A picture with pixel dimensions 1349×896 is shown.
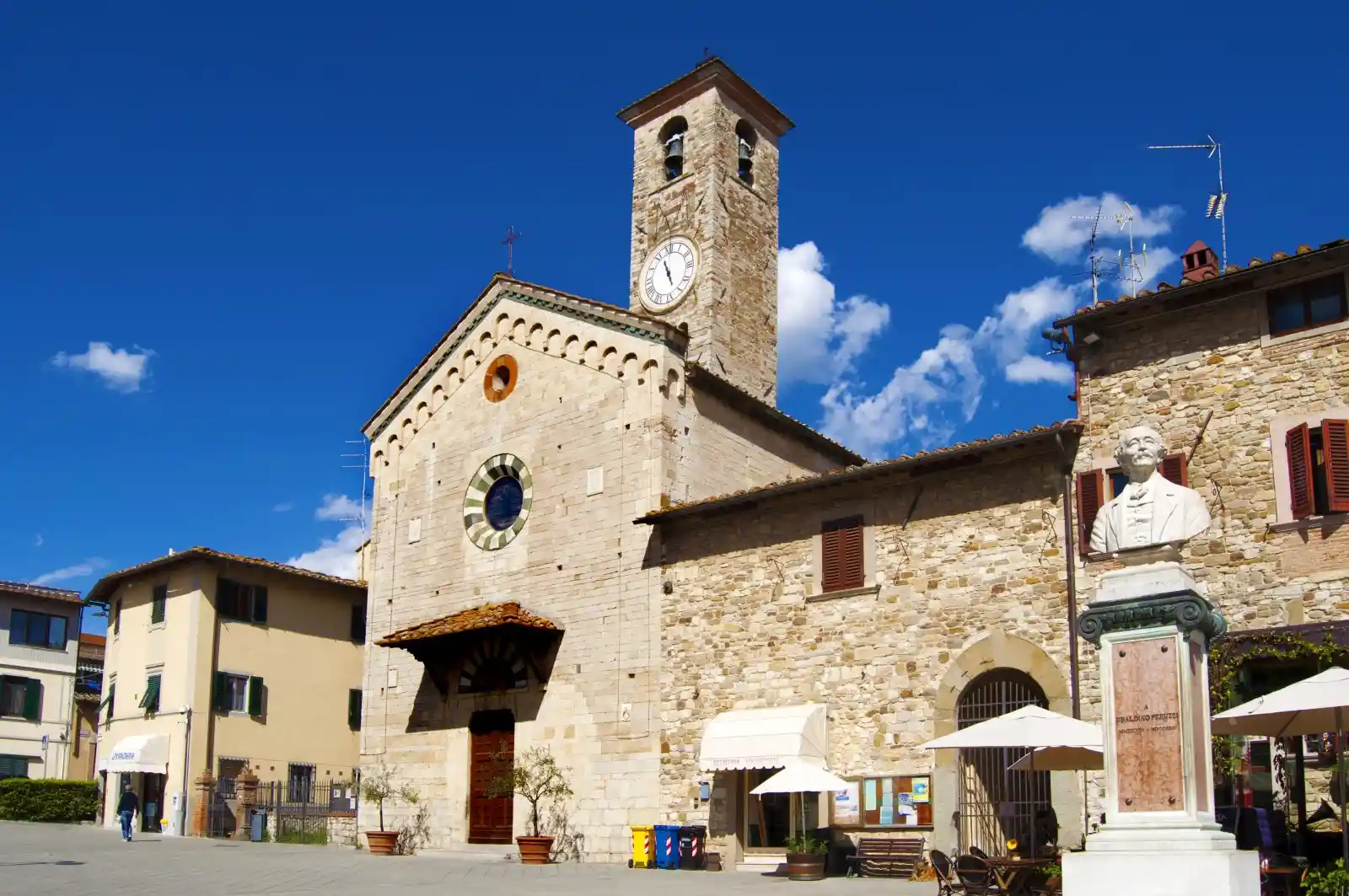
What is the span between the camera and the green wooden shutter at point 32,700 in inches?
1646

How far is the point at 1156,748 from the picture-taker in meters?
11.3

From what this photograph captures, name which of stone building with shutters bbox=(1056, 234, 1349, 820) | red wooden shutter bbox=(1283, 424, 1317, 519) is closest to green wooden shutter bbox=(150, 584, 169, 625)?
stone building with shutters bbox=(1056, 234, 1349, 820)

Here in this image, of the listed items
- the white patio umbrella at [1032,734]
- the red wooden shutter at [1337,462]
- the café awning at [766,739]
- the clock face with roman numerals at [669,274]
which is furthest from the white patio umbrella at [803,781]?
the clock face with roman numerals at [669,274]

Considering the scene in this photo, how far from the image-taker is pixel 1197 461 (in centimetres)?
1825

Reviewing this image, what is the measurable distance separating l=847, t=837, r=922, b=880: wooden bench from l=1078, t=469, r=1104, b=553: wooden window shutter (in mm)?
5028

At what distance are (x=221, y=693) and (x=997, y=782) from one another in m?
21.0

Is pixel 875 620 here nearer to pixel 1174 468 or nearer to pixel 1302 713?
pixel 1174 468

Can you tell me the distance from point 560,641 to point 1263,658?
13.1 meters

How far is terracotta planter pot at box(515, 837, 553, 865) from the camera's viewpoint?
24.1 meters

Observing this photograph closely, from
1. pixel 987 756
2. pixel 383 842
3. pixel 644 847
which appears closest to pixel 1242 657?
pixel 987 756

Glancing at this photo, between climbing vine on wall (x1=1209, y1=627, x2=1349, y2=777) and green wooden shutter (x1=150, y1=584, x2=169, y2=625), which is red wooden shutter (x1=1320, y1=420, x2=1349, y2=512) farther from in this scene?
green wooden shutter (x1=150, y1=584, x2=169, y2=625)

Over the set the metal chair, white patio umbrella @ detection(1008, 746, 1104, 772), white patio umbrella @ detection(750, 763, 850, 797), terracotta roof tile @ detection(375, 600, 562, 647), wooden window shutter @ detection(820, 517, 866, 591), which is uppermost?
wooden window shutter @ detection(820, 517, 866, 591)

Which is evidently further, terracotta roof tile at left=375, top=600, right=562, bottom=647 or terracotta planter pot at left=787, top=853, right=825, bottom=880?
terracotta roof tile at left=375, top=600, right=562, bottom=647

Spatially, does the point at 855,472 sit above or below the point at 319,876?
above
